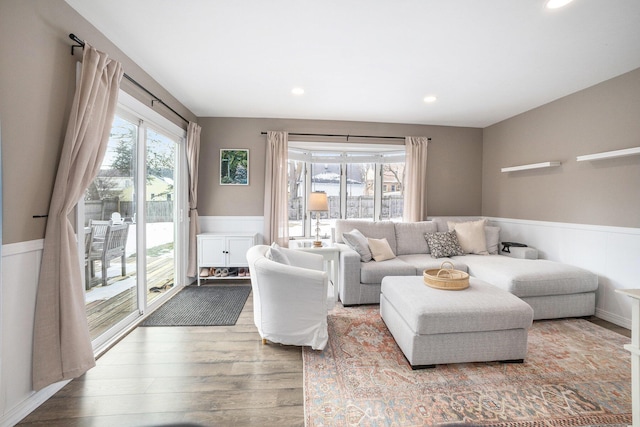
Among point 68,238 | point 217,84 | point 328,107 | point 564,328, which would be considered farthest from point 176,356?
point 564,328

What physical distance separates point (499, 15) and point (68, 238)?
127 inches

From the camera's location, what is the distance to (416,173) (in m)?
4.22

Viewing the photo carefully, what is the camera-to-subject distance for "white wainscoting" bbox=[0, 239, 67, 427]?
141cm

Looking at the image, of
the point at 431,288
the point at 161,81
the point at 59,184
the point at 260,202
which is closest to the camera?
the point at 59,184

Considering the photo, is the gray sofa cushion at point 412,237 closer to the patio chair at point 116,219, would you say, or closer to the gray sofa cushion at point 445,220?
the gray sofa cushion at point 445,220

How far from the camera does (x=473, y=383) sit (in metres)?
1.77

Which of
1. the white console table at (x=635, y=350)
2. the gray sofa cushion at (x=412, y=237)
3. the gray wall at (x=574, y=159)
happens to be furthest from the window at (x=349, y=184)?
the white console table at (x=635, y=350)

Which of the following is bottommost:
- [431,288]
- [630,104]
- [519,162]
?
[431,288]

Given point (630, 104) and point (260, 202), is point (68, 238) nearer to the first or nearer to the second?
point (260, 202)

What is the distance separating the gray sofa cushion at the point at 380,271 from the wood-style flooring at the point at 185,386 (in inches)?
46.8

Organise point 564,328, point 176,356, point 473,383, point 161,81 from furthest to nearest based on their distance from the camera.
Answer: point 161,81, point 564,328, point 176,356, point 473,383

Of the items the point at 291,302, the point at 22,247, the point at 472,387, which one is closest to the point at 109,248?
the point at 22,247

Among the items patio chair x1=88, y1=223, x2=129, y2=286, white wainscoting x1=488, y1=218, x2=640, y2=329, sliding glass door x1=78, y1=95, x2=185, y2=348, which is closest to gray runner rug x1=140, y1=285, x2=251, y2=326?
sliding glass door x1=78, y1=95, x2=185, y2=348

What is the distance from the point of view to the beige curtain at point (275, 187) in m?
4.01
